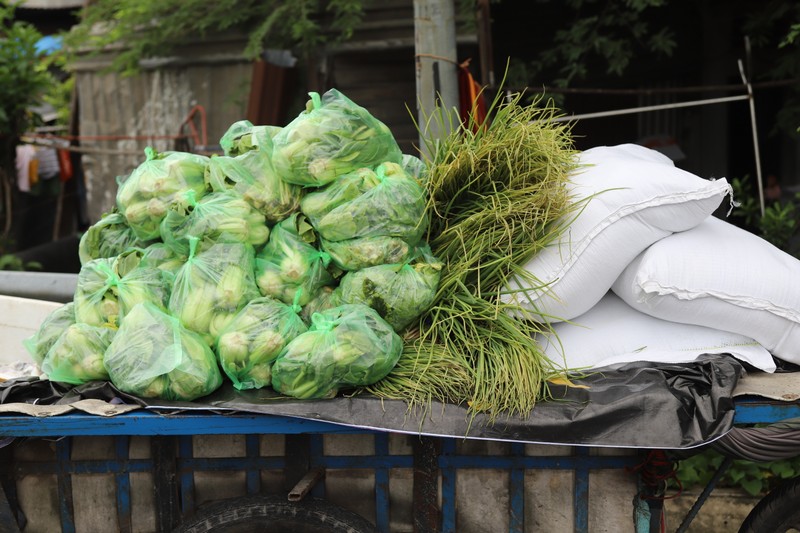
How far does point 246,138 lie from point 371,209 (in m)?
0.63

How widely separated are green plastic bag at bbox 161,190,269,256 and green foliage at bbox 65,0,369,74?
321 centimetres

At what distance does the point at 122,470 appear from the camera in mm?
2691

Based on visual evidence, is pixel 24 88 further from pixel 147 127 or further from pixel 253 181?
pixel 253 181

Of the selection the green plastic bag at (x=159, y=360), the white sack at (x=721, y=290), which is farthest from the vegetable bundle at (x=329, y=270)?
the white sack at (x=721, y=290)

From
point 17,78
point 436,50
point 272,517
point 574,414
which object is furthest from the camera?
point 17,78

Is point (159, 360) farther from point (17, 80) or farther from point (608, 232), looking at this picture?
point (17, 80)

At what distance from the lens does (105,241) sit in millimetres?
3189

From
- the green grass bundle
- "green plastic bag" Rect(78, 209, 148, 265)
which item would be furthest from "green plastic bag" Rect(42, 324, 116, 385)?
the green grass bundle

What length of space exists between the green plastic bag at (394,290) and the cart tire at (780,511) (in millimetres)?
1406

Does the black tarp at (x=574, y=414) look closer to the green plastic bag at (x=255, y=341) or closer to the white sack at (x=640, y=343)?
the green plastic bag at (x=255, y=341)

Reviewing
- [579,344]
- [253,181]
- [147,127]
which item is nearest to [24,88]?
[147,127]

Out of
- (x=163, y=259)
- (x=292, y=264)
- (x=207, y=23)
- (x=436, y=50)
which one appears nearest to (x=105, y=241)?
(x=163, y=259)

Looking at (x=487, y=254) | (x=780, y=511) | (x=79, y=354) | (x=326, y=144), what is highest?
(x=326, y=144)

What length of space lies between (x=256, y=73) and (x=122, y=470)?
4473 mm
